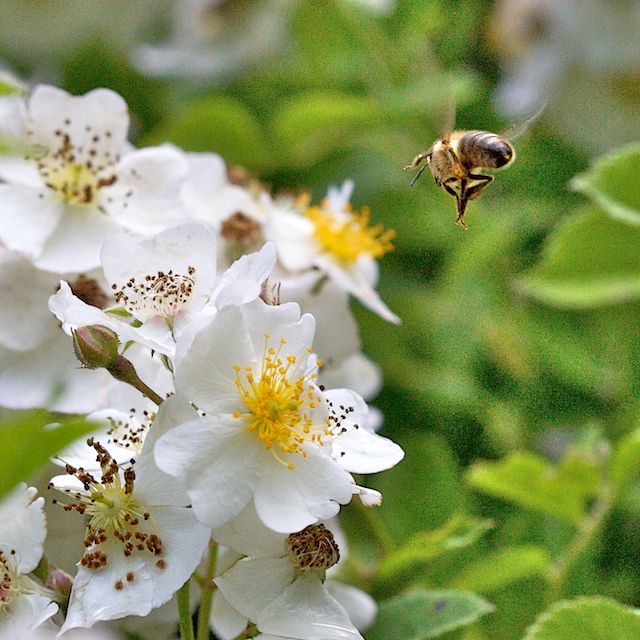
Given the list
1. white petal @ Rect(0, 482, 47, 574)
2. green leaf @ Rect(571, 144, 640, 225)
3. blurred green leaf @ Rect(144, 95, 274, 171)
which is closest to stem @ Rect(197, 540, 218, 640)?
white petal @ Rect(0, 482, 47, 574)

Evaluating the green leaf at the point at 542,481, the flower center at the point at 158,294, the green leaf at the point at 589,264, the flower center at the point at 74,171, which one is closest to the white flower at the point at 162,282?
the flower center at the point at 158,294

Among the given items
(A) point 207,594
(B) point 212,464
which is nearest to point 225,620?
(A) point 207,594

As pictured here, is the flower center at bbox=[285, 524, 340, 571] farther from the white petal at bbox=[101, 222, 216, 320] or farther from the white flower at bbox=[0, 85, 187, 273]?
the white flower at bbox=[0, 85, 187, 273]

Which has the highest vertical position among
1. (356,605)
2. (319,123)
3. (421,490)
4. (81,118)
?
(81,118)

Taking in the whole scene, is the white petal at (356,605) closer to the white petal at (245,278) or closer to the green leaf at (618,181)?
the white petal at (245,278)

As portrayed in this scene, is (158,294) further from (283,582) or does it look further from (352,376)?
(352,376)

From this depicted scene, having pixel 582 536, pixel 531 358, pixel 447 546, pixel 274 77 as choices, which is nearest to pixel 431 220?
pixel 531 358

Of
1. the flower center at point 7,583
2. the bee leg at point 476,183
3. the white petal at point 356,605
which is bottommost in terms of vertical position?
the white petal at point 356,605
